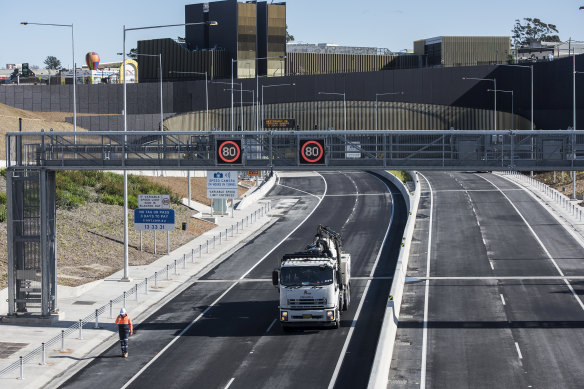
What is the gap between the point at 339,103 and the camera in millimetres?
137000

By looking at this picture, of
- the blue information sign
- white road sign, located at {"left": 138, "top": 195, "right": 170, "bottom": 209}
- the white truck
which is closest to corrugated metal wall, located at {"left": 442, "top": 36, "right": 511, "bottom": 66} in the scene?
white road sign, located at {"left": 138, "top": 195, "right": 170, "bottom": 209}

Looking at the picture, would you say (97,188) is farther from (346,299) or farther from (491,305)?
(491,305)

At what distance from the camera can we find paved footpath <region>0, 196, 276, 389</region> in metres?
27.5

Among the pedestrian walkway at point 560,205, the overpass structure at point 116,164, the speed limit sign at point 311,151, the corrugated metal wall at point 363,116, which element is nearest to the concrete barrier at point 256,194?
the pedestrian walkway at point 560,205

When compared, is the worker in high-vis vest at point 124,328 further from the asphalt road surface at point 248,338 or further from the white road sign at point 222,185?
the white road sign at point 222,185

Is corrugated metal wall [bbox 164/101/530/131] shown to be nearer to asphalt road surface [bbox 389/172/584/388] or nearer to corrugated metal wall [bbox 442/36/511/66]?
corrugated metal wall [bbox 442/36/511/66]

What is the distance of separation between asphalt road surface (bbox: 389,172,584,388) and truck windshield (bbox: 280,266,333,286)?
349 cm

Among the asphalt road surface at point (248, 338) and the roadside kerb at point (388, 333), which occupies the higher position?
the roadside kerb at point (388, 333)

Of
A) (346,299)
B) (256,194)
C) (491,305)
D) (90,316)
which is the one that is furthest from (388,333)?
(256,194)

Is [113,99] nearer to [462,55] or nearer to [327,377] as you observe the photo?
[462,55]

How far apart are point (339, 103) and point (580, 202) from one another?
6574cm

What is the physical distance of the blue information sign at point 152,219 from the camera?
159 ft

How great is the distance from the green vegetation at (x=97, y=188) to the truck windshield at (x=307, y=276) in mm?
30684

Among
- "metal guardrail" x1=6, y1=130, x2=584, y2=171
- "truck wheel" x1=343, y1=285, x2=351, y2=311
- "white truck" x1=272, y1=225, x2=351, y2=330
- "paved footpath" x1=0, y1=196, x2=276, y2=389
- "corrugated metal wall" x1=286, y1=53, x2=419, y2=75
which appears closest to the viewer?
"paved footpath" x1=0, y1=196, x2=276, y2=389
